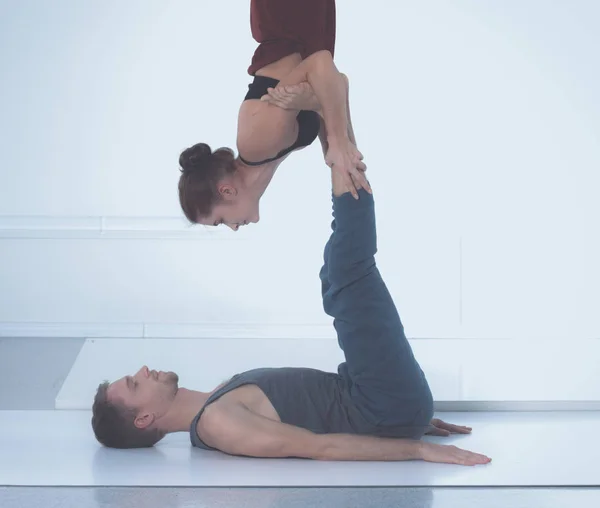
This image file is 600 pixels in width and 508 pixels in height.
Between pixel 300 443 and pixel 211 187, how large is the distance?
2.94 ft

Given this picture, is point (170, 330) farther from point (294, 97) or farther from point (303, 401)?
point (294, 97)

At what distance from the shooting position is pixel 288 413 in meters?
3.02

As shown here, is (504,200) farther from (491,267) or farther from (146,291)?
(146,291)

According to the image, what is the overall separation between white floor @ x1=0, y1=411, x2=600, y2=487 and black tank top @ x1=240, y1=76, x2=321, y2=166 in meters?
1.01

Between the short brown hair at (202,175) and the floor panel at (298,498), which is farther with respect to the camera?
the short brown hair at (202,175)

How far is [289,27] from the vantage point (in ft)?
9.55

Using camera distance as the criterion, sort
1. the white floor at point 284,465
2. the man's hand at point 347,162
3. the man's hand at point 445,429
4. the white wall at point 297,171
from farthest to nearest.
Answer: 1. the white wall at point 297,171
2. the man's hand at point 445,429
3. the man's hand at point 347,162
4. the white floor at point 284,465

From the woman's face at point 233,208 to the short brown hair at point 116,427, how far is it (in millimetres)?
672

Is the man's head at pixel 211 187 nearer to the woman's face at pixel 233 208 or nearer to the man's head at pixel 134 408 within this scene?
the woman's face at pixel 233 208

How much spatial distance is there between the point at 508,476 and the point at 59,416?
5.89 feet

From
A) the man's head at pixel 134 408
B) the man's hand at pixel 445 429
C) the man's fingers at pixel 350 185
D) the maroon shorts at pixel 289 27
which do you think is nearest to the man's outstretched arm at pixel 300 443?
the man's head at pixel 134 408

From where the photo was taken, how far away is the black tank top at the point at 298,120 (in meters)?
2.98

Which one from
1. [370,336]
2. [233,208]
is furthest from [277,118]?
[370,336]

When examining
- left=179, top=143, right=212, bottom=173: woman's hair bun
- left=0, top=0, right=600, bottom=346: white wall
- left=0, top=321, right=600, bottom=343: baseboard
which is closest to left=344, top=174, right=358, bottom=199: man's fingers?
left=179, top=143, right=212, bottom=173: woman's hair bun
